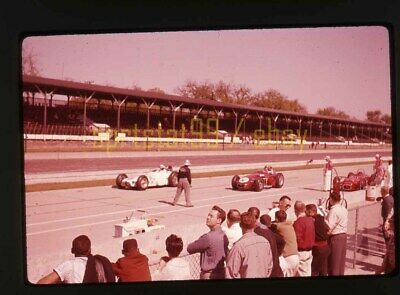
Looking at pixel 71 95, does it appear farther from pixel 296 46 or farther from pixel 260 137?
pixel 296 46

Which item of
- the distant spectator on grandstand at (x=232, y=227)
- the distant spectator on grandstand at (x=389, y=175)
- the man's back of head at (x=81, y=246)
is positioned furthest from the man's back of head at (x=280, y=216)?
the man's back of head at (x=81, y=246)

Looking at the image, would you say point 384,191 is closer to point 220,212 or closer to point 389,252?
point 389,252

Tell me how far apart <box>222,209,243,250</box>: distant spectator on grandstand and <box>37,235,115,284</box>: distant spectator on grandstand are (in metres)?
0.71

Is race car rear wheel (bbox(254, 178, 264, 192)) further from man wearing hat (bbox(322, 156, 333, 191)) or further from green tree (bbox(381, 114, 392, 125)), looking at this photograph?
green tree (bbox(381, 114, 392, 125))

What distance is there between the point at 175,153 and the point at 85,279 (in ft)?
2.94

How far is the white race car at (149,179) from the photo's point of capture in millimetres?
2982

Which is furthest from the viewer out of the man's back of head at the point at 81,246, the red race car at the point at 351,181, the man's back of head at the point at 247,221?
the red race car at the point at 351,181

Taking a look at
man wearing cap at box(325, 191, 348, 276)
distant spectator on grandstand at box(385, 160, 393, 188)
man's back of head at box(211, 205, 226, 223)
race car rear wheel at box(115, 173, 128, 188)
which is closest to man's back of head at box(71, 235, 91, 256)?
race car rear wheel at box(115, 173, 128, 188)

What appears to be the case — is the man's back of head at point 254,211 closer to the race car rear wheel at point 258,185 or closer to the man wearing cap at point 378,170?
the race car rear wheel at point 258,185

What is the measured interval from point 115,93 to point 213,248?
107cm

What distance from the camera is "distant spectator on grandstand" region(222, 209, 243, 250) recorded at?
118 inches

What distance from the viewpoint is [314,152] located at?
123 inches

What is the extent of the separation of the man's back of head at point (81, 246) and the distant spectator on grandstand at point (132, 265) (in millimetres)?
179

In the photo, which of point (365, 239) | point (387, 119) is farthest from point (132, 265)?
point (387, 119)
